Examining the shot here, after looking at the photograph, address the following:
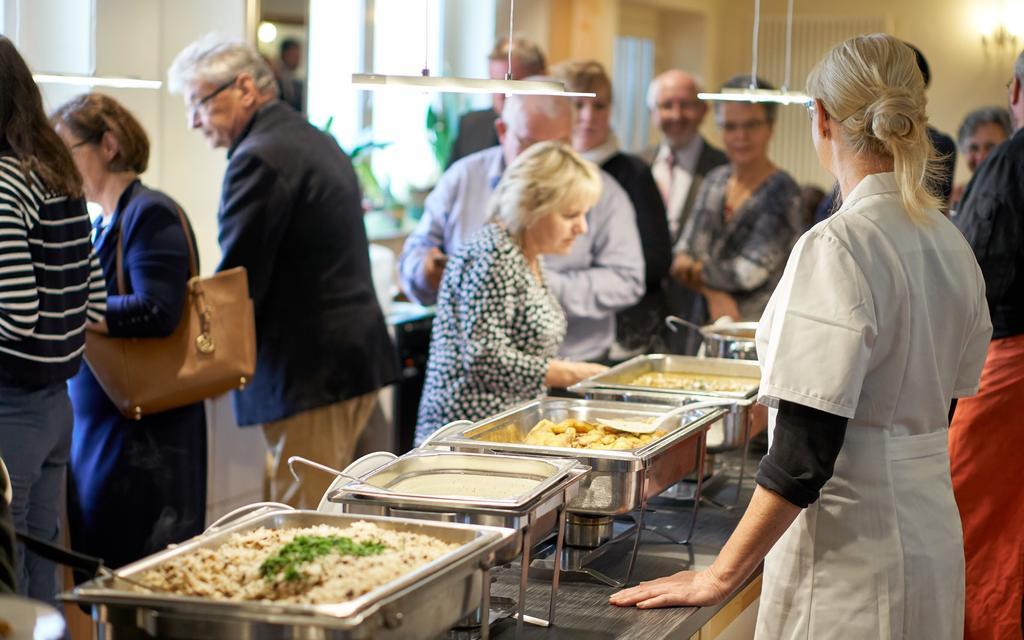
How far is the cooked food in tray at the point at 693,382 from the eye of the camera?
290 cm

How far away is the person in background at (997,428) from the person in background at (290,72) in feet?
8.94

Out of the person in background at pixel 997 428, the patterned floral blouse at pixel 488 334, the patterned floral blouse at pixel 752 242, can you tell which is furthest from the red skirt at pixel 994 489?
the patterned floral blouse at pixel 752 242

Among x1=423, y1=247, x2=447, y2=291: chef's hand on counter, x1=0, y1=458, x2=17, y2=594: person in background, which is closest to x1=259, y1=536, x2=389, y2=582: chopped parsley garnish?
x1=0, y1=458, x2=17, y2=594: person in background

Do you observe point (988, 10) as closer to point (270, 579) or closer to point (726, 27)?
point (726, 27)

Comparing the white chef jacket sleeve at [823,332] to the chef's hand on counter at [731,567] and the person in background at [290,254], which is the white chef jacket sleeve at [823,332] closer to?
the chef's hand on counter at [731,567]

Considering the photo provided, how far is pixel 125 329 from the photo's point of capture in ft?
10.1

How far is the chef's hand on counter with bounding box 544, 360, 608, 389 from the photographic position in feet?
10.2

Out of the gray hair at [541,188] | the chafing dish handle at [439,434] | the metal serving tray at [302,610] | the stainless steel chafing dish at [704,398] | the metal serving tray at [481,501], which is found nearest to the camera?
the metal serving tray at [302,610]

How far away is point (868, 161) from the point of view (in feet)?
6.17

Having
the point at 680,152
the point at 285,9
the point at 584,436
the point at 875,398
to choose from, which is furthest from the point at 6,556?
the point at 680,152

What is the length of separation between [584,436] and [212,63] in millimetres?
1878

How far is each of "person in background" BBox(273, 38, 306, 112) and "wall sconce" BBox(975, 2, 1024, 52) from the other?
3710 mm

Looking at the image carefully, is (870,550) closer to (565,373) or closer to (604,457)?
(604,457)

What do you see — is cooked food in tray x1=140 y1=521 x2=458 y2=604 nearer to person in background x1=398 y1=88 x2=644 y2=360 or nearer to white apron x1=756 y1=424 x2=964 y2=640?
white apron x1=756 y1=424 x2=964 y2=640
